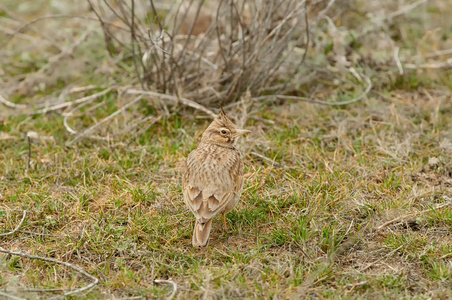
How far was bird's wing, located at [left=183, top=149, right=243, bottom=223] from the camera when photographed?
4.25 metres

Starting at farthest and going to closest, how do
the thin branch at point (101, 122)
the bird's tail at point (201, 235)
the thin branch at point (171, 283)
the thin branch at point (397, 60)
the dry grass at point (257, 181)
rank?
the thin branch at point (397, 60) → the thin branch at point (101, 122) → the bird's tail at point (201, 235) → the dry grass at point (257, 181) → the thin branch at point (171, 283)

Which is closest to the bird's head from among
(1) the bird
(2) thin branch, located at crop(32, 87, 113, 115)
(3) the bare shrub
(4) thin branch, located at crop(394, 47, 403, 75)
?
(1) the bird

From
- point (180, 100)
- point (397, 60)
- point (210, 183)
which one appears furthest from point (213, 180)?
point (397, 60)

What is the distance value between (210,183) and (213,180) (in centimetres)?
4

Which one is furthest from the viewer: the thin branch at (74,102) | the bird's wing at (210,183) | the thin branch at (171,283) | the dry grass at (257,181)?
the thin branch at (74,102)

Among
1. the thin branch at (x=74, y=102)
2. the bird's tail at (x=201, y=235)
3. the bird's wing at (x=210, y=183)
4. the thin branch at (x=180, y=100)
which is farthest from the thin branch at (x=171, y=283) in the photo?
the thin branch at (x=74, y=102)

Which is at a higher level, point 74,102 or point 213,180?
point 213,180

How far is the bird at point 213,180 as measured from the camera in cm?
420

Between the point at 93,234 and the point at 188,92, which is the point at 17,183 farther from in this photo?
the point at 188,92

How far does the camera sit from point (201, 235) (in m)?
4.14

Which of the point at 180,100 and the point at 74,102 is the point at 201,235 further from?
the point at 74,102

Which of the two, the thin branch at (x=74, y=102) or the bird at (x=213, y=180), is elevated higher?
the bird at (x=213, y=180)

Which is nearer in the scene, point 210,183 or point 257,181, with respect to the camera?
point 210,183

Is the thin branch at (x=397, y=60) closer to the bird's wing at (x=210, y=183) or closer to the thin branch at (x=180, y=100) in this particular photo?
the thin branch at (x=180, y=100)
